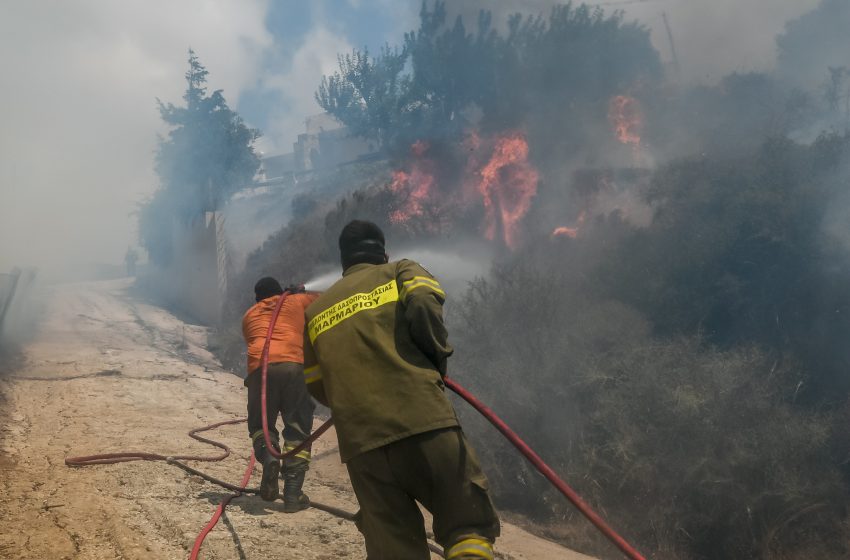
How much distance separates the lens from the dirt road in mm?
3650

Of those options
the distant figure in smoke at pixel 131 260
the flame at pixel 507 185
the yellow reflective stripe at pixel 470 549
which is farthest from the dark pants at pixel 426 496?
the distant figure in smoke at pixel 131 260

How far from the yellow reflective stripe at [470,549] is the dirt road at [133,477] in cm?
191

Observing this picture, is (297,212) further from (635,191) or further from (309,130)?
(309,130)

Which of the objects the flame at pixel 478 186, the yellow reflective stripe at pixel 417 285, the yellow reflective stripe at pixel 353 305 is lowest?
the yellow reflective stripe at pixel 353 305

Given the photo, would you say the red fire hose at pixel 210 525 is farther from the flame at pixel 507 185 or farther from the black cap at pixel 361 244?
the flame at pixel 507 185

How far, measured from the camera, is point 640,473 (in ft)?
26.8

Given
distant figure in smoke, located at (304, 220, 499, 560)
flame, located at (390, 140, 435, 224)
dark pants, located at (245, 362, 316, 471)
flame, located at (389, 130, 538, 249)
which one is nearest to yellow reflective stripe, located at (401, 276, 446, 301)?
distant figure in smoke, located at (304, 220, 499, 560)

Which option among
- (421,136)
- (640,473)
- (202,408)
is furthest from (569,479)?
(421,136)

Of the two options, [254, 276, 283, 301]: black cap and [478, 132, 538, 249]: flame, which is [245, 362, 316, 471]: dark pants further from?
[478, 132, 538, 249]: flame

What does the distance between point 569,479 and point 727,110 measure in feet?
77.7

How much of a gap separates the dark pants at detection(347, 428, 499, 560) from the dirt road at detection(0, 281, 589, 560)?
1.79 meters

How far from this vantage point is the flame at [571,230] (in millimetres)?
18730

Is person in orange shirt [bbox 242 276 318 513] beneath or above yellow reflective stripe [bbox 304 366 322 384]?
beneath

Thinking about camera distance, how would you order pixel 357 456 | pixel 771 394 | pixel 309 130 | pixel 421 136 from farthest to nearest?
1. pixel 309 130
2. pixel 421 136
3. pixel 771 394
4. pixel 357 456
